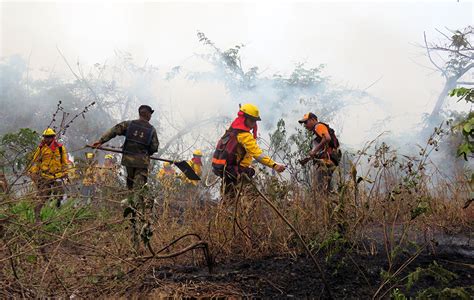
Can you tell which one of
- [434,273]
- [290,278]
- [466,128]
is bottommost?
[434,273]

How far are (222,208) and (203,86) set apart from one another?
12.6m

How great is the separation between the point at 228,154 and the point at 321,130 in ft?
3.76

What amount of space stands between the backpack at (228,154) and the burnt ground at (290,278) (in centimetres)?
196

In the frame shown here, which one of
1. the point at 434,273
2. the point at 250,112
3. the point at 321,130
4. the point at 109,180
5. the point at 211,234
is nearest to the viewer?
the point at 434,273

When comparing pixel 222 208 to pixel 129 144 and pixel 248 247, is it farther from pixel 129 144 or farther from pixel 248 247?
pixel 129 144

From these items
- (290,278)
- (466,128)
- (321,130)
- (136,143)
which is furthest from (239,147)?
(466,128)

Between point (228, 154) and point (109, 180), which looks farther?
point (228, 154)

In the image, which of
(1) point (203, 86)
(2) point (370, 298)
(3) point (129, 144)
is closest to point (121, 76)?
(1) point (203, 86)

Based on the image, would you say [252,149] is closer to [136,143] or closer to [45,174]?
[136,143]

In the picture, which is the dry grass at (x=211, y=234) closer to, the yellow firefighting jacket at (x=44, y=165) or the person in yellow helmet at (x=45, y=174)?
the person in yellow helmet at (x=45, y=174)

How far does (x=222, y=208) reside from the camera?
413cm

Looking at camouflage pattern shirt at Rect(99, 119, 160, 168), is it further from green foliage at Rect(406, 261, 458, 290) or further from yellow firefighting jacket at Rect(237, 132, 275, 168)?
green foliage at Rect(406, 261, 458, 290)

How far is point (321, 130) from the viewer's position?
609 cm

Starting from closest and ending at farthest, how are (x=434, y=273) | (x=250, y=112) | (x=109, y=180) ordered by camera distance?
(x=434, y=273) → (x=109, y=180) → (x=250, y=112)
